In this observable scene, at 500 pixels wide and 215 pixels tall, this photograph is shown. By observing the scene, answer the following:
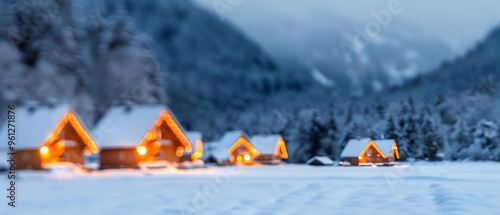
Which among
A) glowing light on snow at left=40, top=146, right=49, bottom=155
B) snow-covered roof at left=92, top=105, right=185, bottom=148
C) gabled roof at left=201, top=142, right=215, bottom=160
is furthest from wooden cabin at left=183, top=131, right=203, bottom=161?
glowing light on snow at left=40, top=146, right=49, bottom=155

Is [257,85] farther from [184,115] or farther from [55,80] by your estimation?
[184,115]

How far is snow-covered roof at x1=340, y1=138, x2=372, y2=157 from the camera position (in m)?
12.5

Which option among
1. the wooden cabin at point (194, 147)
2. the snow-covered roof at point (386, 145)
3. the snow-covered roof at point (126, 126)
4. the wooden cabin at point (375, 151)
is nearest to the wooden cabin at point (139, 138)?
the snow-covered roof at point (126, 126)

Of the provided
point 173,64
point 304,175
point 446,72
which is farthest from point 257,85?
point 173,64

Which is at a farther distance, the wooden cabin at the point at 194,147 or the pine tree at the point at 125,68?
the pine tree at the point at 125,68

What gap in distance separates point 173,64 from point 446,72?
6036 centimetres

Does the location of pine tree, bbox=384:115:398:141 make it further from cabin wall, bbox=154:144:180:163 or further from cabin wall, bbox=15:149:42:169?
cabin wall, bbox=154:144:180:163

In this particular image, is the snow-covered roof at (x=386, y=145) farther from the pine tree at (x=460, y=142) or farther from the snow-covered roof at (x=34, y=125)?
the snow-covered roof at (x=34, y=125)

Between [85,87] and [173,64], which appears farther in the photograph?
[173,64]

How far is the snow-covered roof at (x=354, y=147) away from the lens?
12497 millimetres

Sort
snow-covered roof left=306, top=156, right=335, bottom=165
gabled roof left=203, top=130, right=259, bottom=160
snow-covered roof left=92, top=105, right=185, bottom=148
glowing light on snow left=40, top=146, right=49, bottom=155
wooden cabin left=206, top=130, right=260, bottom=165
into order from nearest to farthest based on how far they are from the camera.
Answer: snow-covered roof left=306, top=156, right=335, bottom=165
glowing light on snow left=40, top=146, right=49, bottom=155
snow-covered roof left=92, top=105, right=185, bottom=148
wooden cabin left=206, top=130, right=260, bottom=165
gabled roof left=203, top=130, right=259, bottom=160

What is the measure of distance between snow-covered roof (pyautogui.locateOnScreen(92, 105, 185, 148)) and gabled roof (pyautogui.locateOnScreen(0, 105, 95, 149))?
11.9 feet

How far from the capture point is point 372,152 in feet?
40.8

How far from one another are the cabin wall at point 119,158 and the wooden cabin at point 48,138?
143 centimetres
